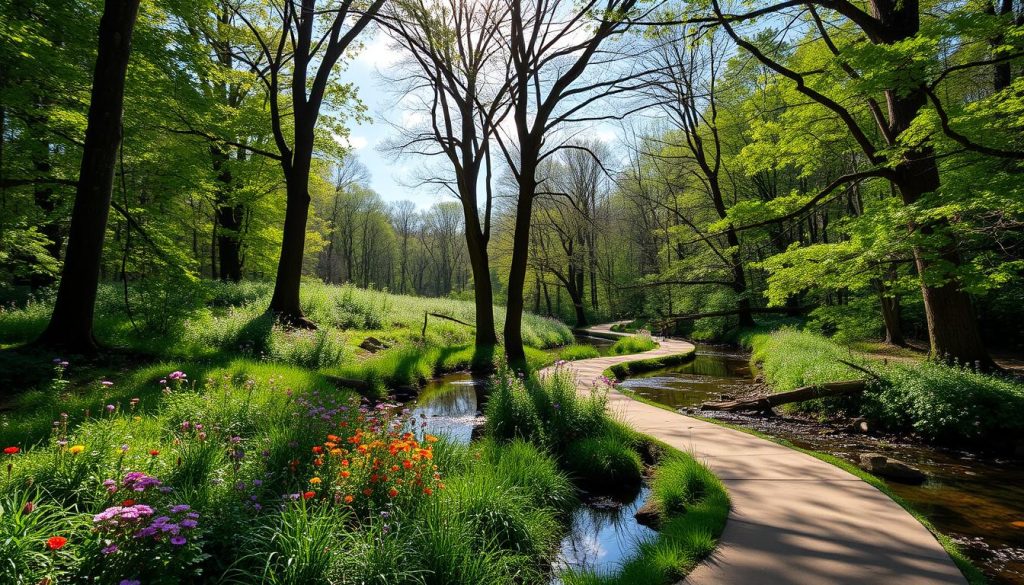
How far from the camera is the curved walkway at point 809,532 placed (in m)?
2.85

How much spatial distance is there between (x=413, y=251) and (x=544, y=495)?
5985 cm

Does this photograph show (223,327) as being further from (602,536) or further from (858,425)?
(858,425)

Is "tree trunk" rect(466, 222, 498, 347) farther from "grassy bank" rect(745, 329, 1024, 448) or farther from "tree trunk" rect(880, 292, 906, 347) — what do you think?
"tree trunk" rect(880, 292, 906, 347)

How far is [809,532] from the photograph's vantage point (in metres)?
3.38

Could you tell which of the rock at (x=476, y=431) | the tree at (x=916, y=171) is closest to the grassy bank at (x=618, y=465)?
the rock at (x=476, y=431)

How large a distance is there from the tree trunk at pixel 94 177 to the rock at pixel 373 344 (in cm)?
615

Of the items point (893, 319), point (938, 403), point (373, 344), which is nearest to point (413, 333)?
point (373, 344)

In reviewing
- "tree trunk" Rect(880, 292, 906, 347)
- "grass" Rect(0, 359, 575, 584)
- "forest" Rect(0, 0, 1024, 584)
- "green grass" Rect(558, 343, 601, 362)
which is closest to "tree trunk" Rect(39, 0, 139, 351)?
"forest" Rect(0, 0, 1024, 584)

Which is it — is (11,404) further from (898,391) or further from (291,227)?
(898,391)

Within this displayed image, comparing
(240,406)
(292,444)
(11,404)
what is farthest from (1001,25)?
(11,404)

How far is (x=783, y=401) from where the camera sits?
8.34 meters

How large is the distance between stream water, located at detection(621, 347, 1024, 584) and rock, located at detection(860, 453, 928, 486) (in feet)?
0.38

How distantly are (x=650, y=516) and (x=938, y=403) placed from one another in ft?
18.6

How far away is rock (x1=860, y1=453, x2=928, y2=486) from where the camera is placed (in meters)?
5.21
